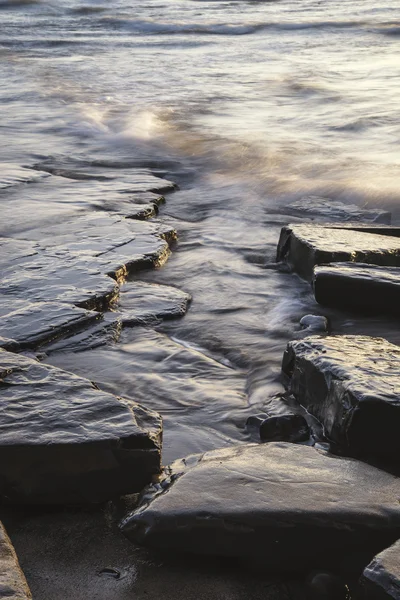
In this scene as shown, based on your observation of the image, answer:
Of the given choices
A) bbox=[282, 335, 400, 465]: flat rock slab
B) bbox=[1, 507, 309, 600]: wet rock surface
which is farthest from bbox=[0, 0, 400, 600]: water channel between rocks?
bbox=[282, 335, 400, 465]: flat rock slab

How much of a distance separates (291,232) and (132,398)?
1393 millimetres

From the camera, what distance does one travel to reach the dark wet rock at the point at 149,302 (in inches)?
116

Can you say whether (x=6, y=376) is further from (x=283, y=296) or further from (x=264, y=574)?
(x=283, y=296)

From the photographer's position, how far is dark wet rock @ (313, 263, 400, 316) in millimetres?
2904

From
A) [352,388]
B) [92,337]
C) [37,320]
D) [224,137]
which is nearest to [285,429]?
[352,388]

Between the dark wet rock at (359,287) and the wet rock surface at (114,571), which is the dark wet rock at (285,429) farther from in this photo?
the dark wet rock at (359,287)

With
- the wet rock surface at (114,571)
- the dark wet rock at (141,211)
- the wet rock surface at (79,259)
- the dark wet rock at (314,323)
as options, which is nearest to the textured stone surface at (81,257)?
the wet rock surface at (79,259)

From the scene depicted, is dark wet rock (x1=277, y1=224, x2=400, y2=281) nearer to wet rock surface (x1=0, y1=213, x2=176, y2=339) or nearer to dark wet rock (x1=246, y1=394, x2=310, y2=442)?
wet rock surface (x1=0, y1=213, x2=176, y2=339)

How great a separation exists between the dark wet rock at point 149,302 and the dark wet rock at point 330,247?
508mm

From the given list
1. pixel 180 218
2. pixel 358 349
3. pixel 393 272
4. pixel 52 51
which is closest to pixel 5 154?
pixel 180 218

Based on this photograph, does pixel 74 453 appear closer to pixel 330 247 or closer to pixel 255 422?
pixel 255 422

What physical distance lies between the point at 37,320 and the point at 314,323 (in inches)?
36.9

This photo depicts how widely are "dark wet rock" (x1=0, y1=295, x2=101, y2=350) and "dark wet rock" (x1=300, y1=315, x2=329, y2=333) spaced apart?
71 cm

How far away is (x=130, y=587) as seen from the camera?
1.62 metres
